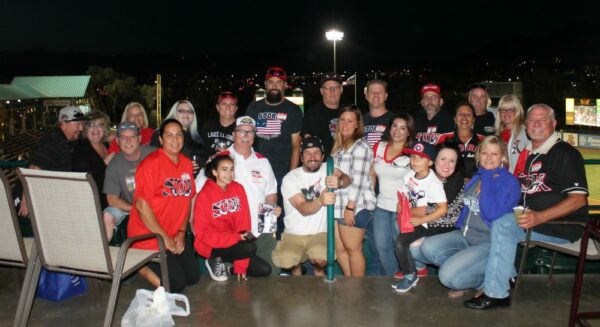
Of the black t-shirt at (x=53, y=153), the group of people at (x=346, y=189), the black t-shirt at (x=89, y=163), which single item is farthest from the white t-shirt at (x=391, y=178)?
the black t-shirt at (x=53, y=153)

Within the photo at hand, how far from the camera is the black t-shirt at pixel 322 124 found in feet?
19.5

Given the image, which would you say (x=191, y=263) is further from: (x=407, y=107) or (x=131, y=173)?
(x=407, y=107)

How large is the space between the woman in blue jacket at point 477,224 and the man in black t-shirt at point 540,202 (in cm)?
12

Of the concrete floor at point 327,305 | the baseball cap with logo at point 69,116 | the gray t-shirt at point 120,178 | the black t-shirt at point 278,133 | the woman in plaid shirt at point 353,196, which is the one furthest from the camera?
the black t-shirt at point 278,133

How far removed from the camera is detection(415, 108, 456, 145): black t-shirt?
5984 millimetres

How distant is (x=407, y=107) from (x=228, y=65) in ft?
351

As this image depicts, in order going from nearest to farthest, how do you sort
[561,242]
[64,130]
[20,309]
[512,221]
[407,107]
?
[20,309], [512,221], [561,242], [64,130], [407,107]

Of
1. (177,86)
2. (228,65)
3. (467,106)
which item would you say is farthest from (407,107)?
(228,65)

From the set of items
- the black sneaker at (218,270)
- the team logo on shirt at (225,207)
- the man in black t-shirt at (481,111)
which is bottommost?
the black sneaker at (218,270)

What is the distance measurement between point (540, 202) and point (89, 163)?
4.06 m

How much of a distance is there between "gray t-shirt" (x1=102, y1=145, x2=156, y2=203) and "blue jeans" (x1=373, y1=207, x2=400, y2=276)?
2249 mm

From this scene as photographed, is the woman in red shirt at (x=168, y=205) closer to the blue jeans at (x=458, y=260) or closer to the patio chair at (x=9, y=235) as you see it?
the patio chair at (x=9, y=235)

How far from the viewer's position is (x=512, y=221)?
416cm

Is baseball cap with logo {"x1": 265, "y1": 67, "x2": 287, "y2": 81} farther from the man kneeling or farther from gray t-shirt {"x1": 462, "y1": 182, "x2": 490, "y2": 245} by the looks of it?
gray t-shirt {"x1": 462, "y1": 182, "x2": 490, "y2": 245}
